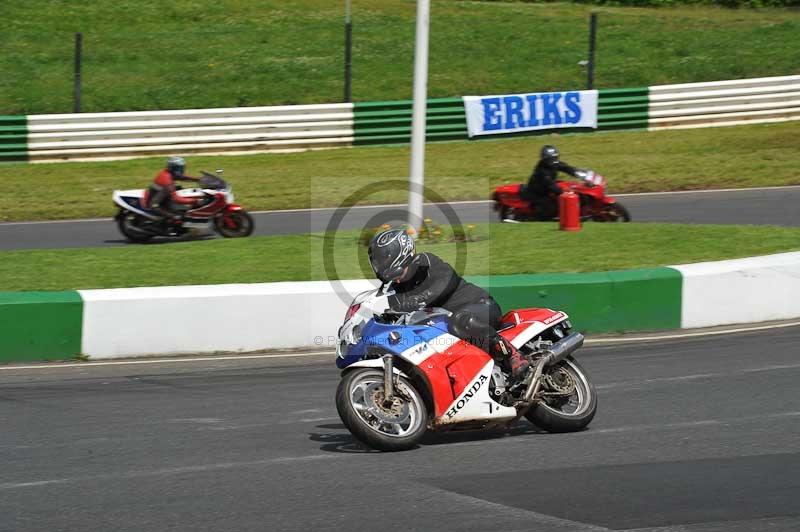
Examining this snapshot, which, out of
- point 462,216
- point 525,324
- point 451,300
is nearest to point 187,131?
point 462,216

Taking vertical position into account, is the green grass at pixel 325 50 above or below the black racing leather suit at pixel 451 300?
above

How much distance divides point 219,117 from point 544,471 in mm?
19754

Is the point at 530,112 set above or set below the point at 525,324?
above

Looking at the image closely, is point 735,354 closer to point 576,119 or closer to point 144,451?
point 144,451

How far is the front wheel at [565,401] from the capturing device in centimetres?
785

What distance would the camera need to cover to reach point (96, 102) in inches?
1129

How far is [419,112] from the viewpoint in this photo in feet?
46.2

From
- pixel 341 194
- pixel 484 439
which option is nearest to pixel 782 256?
pixel 484 439

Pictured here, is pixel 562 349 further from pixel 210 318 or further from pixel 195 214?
pixel 195 214

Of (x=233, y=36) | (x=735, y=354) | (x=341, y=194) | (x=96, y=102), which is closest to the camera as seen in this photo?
(x=735, y=354)

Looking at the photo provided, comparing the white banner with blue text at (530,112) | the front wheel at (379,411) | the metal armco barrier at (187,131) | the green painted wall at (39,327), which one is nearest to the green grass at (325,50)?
the metal armco barrier at (187,131)

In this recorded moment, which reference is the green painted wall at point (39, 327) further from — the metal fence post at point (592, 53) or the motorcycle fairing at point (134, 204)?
the metal fence post at point (592, 53)

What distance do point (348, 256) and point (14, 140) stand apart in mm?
13004

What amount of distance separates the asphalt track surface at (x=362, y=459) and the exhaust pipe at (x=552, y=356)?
340 millimetres
